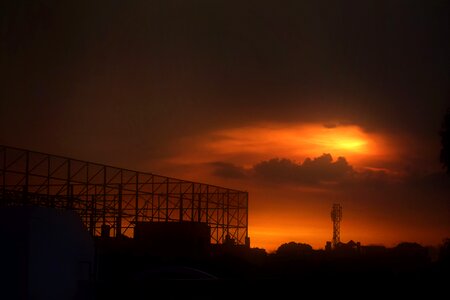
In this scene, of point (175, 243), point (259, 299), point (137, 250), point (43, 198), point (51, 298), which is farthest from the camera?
point (175, 243)

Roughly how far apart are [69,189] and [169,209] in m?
11.8

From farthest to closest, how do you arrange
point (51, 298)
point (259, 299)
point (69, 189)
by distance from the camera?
point (69, 189) → point (51, 298) → point (259, 299)

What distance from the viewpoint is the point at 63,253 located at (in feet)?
51.4

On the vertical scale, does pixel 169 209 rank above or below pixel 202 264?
above

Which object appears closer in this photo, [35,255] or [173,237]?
[35,255]

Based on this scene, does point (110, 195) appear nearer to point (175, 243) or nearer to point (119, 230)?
point (119, 230)

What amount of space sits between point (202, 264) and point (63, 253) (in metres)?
20.5

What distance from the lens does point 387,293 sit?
14383mm

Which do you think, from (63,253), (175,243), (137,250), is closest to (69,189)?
(137,250)

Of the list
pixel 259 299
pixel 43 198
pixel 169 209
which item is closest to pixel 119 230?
pixel 169 209

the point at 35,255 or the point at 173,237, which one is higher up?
the point at 35,255

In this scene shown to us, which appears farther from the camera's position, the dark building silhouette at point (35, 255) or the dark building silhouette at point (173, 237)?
the dark building silhouette at point (173, 237)

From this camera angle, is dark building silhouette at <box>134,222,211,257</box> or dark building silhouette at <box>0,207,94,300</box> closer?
dark building silhouette at <box>0,207,94,300</box>

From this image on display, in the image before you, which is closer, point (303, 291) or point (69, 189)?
point (303, 291)
